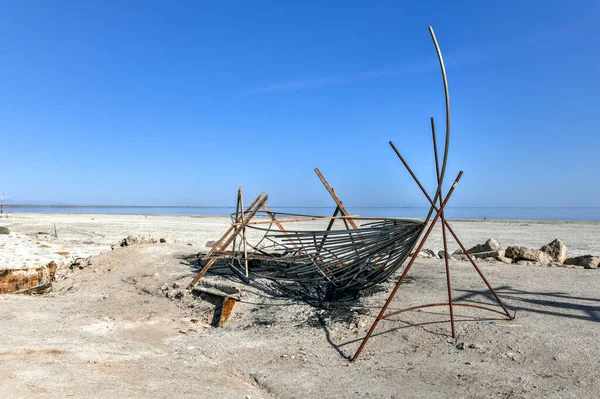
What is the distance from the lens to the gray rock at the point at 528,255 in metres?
8.67

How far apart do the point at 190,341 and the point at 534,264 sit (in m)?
6.09

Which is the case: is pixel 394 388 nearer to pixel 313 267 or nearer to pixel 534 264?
pixel 313 267

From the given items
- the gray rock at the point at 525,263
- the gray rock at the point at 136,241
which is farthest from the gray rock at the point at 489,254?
the gray rock at the point at 136,241

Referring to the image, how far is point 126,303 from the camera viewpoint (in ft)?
24.4

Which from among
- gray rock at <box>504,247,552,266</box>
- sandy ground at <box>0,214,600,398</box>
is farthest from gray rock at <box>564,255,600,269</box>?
sandy ground at <box>0,214,600,398</box>

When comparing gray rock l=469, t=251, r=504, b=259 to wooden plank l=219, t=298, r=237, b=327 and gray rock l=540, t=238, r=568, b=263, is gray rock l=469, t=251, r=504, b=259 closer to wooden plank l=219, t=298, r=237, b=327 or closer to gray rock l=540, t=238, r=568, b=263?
gray rock l=540, t=238, r=568, b=263

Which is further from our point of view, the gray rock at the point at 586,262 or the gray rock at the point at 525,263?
the gray rock at the point at 525,263

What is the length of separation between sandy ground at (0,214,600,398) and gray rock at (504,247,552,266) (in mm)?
889

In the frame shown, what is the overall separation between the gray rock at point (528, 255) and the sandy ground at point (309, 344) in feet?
2.92

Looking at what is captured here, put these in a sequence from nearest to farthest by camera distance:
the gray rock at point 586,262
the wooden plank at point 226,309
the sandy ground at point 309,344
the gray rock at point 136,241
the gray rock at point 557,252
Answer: the sandy ground at point 309,344
the wooden plank at point 226,309
the gray rock at point 586,262
the gray rock at point 557,252
the gray rock at point 136,241

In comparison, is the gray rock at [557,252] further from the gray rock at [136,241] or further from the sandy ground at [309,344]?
the gray rock at [136,241]

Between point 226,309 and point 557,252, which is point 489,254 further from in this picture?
point 226,309

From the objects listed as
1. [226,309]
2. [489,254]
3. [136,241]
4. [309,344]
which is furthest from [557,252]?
[136,241]

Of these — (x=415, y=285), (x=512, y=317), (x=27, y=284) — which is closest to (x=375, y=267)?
(x=415, y=285)
